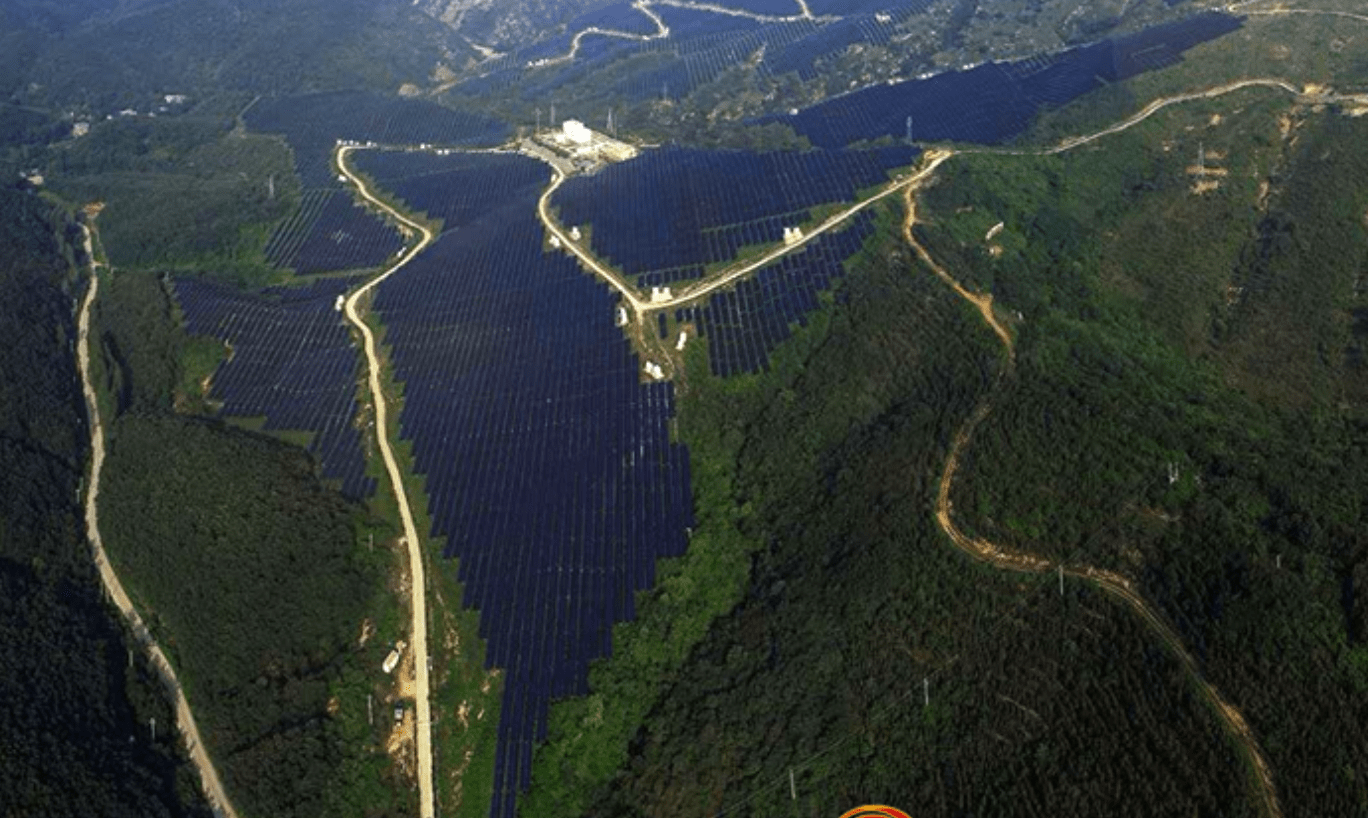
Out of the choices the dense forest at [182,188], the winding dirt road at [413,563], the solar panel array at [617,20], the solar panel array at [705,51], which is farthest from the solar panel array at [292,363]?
the solar panel array at [617,20]

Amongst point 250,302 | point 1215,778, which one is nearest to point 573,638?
point 1215,778

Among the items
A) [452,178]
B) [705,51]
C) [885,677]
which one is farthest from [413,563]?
[705,51]

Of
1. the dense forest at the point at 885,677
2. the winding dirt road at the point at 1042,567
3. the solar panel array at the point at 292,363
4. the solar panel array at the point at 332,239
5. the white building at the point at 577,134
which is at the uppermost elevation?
the winding dirt road at the point at 1042,567

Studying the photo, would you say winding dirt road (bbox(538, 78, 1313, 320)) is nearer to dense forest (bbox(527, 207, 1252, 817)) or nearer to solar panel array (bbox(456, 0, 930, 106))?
dense forest (bbox(527, 207, 1252, 817))

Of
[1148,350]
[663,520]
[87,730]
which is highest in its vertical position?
[1148,350]

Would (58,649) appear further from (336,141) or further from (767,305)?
(336,141)

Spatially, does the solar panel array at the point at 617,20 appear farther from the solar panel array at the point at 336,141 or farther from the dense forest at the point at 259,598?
the dense forest at the point at 259,598

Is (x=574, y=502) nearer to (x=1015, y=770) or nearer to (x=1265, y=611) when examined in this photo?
(x=1015, y=770)
